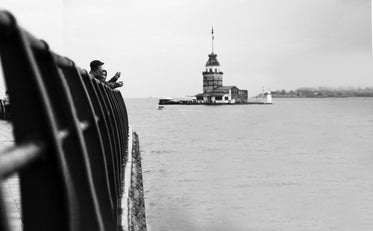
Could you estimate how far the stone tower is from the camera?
163375 mm

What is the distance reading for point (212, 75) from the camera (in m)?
165

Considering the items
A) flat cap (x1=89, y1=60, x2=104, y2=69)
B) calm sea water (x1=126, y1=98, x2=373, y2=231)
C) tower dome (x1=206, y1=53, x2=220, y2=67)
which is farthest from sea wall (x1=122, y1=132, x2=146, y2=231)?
tower dome (x1=206, y1=53, x2=220, y2=67)

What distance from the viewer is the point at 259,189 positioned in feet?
101

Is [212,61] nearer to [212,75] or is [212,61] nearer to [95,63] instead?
[212,75]

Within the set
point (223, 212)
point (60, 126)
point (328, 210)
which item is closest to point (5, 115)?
point (223, 212)

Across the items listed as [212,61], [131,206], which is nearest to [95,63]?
[131,206]

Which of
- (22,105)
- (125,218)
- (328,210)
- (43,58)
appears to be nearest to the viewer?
(22,105)

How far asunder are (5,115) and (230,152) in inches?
1002

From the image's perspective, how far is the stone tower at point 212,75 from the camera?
6432 inches

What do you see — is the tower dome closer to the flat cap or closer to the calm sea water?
the calm sea water

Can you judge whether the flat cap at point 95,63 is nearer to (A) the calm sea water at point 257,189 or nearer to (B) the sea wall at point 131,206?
(B) the sea wall at point 131,206

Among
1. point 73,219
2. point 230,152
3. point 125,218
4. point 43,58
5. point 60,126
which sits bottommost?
point 230,152

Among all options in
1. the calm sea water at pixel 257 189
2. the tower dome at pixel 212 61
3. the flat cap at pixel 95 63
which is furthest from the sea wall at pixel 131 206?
the tower dome at pixel 212 61

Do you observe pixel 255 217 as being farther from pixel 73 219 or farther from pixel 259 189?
pixel 73 219
